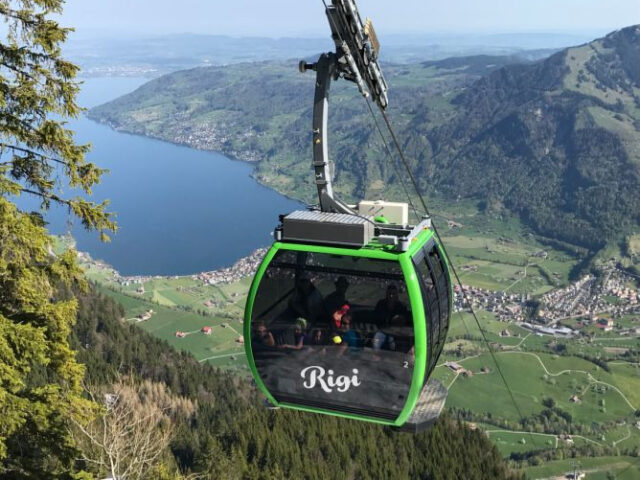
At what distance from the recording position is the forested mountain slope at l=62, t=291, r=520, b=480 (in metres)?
39.1

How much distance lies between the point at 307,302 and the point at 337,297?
40cm

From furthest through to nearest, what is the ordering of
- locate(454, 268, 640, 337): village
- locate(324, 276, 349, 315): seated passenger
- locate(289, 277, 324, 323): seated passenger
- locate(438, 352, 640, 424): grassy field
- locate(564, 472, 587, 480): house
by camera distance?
1. locate(454, 268, 640, 337): village
2. locate(438, 352, 640, 424): grassy field
3. locate(564, 472, 587, 480): house
4. locate(289, 277, 324, 323): seated passenger
5. locate(324, 276, 349, 315): seated passenger

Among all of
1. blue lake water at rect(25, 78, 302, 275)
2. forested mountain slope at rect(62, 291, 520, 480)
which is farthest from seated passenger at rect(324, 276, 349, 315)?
blue lake water at rect(25, 78, 302, 275)

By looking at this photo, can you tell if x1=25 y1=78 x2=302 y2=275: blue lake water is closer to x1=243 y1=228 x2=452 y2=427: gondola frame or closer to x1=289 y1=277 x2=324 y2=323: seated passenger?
x1=243 y1=228 x2=452 y2=427: gondola frame

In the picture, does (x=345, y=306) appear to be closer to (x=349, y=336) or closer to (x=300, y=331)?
(x=349, y=336)

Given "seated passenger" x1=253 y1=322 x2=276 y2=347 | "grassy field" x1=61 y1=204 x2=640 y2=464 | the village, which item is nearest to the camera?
"seated passenger" x1=253 y1=322 x2=276 y2=347

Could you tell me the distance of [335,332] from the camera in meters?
8.30

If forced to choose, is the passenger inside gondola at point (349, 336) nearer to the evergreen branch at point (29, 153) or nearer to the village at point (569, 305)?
the evergreen branch at point (29, 153)

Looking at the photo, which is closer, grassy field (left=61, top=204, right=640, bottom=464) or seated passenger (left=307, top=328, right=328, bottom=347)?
seated passenger (left=307, top=328, right=328, bottom=347)

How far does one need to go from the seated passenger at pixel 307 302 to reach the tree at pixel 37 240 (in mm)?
2604

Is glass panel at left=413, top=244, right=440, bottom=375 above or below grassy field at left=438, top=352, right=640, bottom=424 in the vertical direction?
above

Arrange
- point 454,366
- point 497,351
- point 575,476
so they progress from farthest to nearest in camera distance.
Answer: point 497,351, point 454,366, point 575,476

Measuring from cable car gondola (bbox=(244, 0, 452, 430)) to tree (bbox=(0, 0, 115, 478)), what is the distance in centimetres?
232

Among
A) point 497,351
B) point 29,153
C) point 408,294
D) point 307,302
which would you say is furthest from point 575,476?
point 29,153
